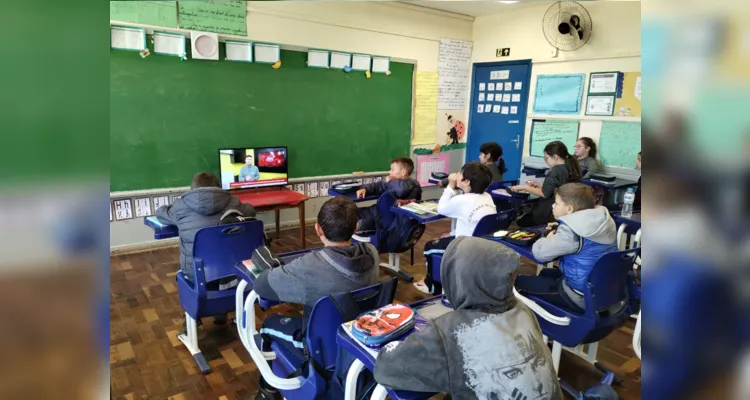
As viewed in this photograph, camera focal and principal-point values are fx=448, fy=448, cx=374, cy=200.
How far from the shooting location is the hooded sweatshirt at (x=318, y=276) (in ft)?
5.81

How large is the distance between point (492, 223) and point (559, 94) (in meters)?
3.44

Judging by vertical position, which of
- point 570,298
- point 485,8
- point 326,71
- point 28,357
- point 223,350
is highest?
point 485,8

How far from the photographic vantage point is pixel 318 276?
5.81 ft

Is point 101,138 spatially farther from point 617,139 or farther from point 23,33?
point 617,139

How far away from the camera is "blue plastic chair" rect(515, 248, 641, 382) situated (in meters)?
2.05

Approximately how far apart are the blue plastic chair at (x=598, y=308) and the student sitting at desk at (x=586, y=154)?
328cm

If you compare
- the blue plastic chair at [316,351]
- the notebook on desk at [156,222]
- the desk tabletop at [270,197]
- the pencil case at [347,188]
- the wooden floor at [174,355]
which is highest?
the pencil case at [347,188]

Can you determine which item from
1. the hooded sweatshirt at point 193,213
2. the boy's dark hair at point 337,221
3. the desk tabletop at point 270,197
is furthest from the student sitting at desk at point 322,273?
the desk tabletop at point 270,197

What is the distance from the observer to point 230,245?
2.46 meters

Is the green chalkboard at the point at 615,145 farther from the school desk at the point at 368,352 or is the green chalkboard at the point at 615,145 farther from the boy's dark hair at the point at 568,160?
the school desk at the point at 368,352

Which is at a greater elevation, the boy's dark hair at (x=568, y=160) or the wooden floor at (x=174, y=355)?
the boy's dark hair at (x=568, y=160)

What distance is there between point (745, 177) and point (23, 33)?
326mm

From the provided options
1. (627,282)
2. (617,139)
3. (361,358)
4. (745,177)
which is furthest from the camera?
(617,139)

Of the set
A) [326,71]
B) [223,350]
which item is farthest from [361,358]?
[326,71]
